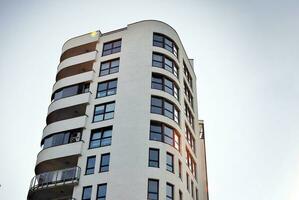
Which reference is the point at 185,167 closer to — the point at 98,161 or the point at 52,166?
the point at 98,161

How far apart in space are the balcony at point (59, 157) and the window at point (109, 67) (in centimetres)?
947

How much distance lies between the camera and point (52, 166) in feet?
137

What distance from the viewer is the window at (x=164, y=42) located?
4750 cm

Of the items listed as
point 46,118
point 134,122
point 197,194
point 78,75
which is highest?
point 78,75

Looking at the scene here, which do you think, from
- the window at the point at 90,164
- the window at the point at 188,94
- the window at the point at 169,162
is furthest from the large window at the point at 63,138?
the window at the point at 188,94

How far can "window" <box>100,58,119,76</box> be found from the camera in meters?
45.8

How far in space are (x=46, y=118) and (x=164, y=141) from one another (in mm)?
15425

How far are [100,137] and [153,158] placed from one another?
20.3 feet

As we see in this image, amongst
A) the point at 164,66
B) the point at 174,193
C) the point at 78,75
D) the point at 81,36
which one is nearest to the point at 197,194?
the point at 174,193

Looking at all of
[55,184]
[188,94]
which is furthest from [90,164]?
[188,94]

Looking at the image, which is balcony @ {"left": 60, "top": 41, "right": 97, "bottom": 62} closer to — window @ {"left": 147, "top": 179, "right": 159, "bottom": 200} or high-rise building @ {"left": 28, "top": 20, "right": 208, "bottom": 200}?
high-rise building @ {"left": 28, "top": 20, "right": 208, "bottom": 200}

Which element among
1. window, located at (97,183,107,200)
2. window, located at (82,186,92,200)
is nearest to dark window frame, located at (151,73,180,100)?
window, located at (97,183,107,200)

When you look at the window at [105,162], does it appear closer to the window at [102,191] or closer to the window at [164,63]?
the window at [102,191]

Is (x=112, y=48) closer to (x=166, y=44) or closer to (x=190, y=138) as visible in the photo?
(x=166, y=44)
